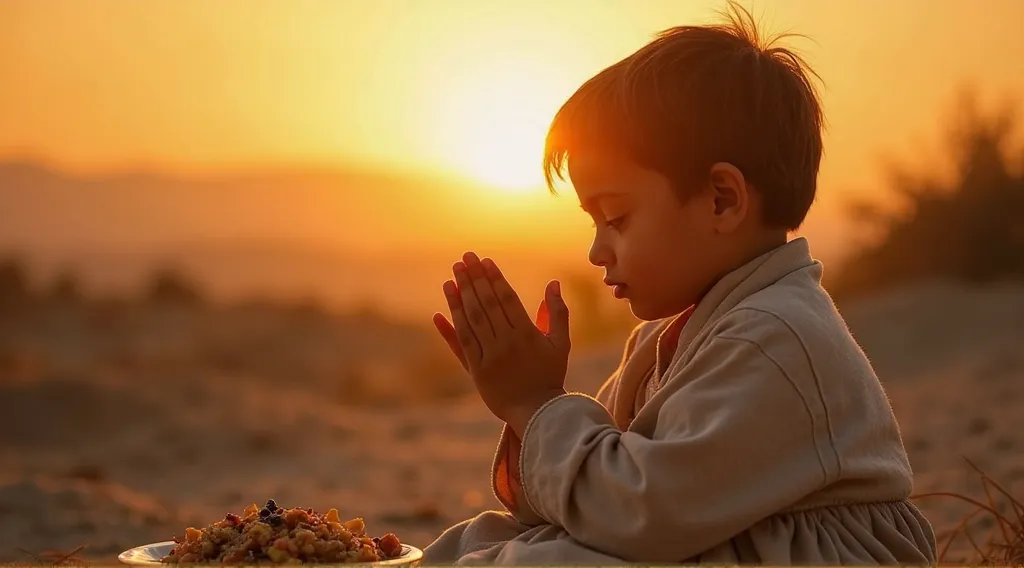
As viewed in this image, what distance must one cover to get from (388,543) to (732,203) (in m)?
0.96

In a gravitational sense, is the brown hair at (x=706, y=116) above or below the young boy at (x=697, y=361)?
above

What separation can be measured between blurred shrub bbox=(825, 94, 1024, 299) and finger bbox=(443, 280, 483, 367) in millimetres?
8263

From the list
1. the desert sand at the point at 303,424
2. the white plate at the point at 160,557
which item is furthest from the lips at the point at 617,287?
the desert sand at the point at 303,424

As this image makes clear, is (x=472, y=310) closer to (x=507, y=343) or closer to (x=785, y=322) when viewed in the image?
(x=507, y=343)

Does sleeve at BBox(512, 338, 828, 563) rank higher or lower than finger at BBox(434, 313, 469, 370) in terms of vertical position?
lower

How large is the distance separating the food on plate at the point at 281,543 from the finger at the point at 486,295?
0.49m

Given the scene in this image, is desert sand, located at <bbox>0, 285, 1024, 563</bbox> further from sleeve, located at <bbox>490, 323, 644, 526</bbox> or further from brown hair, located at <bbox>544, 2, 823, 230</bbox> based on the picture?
brown hair, located at <bbox>544, 2, 823, 230</bbox>

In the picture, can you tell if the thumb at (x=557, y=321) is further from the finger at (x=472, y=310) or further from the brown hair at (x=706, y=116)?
the brown hair at (x=706, y=116)

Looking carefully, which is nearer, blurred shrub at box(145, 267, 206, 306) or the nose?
the nose

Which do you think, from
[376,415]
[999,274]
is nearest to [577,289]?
[376,415]

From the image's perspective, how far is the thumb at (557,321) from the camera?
2486 millimetres

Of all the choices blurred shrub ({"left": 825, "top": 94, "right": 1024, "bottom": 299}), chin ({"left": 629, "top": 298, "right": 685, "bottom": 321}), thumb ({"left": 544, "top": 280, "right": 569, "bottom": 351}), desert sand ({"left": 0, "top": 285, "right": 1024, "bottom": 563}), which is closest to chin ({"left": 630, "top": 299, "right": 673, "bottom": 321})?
chin ({"left": 629, "top": 298, "right": 685, "bottom": 321})

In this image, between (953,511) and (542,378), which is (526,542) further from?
(953,511)

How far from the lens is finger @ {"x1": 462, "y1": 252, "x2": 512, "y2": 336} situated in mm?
2494
